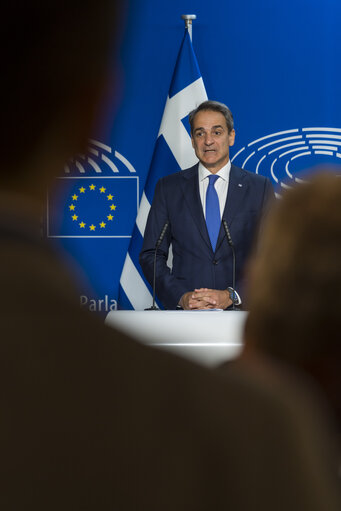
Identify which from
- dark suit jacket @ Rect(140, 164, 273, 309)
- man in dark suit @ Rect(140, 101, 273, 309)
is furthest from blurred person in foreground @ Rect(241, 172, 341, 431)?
dark suit jacket @ Rect(140, 164, 273, 309)

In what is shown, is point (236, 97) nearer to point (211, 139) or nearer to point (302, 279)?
point (211, 139)

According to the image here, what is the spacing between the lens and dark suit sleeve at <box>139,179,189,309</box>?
374cm

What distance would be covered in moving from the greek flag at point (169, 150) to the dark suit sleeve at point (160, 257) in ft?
2.73

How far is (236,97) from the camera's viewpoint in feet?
17.9

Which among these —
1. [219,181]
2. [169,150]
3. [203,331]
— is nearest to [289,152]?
[169,150]

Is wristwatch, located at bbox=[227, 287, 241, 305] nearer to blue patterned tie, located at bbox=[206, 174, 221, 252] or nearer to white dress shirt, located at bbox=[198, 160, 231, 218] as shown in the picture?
blue patterned tie, located at bbox=[206, 174, 221, 252]

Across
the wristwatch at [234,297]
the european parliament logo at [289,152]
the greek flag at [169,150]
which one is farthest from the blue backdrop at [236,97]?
the wristwatch at [234,297]

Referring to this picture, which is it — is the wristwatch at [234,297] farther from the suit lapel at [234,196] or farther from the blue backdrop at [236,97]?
the blue backdrop at [236,97]

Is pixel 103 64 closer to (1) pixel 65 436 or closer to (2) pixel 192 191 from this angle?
(1) pixel 65 436

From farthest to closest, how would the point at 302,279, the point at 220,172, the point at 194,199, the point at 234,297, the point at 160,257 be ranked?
the point at 220,172
the point at 194,199
the point at 160,257
the point at 234,297
the point at 302,279

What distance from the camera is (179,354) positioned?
0.35m

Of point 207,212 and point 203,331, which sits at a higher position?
point 207,212

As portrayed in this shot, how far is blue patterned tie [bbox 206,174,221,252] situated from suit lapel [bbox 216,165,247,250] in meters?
0.07

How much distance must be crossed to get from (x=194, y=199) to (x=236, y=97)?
147 cm
